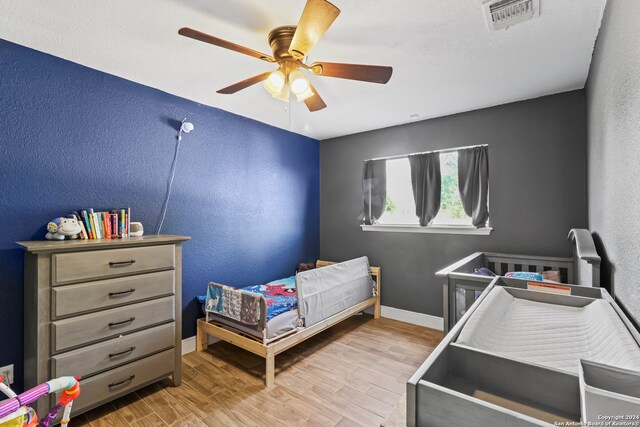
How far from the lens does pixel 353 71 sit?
1704 millimetres

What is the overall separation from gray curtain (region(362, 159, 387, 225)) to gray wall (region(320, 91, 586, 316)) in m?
0.10

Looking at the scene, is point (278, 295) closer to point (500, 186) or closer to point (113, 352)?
point (113, 352)

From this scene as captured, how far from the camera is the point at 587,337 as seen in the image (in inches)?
40.1

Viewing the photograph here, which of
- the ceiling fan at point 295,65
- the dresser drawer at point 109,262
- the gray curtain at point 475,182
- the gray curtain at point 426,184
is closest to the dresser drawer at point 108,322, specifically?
the dresser drawer at point 109,262

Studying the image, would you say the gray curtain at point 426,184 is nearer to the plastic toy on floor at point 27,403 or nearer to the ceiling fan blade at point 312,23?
the ceiling fan blade at point 312,23

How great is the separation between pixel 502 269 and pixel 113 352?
3.30 meters

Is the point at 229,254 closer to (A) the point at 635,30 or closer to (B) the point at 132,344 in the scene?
(B) the point at 132,344

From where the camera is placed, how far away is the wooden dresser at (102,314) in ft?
5.56

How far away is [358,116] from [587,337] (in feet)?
9.08

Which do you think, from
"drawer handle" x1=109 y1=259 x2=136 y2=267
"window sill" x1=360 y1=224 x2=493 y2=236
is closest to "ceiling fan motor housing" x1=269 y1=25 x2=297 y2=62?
"drawer handle" x1=109 y1=259 x2=136 y2=267

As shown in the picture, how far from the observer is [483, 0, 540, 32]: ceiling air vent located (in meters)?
1.55

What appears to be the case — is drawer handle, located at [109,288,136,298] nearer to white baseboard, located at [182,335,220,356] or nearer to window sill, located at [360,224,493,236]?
white baseboard, located at [182,335,220,356]

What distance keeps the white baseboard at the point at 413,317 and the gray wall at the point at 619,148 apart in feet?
5.95

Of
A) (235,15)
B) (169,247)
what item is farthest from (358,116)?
(169,247)
